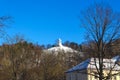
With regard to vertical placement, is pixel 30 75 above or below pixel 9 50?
below

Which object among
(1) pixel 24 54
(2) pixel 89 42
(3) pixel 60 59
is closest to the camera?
(2) pixel 89 42

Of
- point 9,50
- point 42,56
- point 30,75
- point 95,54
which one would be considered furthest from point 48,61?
point 95,54

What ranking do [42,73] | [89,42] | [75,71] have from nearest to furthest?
[89,42]
[75,71]
[42,73]

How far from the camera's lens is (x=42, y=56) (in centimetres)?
8650

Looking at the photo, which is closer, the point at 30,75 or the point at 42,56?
the point at 30,75

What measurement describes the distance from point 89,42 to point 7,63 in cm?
3012

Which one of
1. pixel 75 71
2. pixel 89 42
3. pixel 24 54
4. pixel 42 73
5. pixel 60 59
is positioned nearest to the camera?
pixel 89 42

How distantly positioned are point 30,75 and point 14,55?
6.34 m

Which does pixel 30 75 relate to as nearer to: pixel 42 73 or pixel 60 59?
pixel 42 73

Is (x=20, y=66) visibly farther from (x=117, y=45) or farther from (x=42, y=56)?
(x=117, y=45)

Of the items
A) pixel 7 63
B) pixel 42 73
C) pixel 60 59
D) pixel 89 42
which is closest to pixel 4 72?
pixel 7 63

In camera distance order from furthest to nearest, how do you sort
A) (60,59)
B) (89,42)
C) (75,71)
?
(60,59) < (75,71) < (89,42)

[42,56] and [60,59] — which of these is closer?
[42,56]

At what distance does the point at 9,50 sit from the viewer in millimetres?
76625
